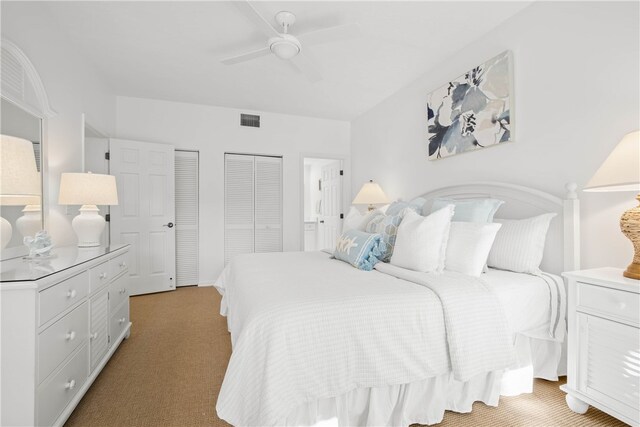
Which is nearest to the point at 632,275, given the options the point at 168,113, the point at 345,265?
the point at 345,265

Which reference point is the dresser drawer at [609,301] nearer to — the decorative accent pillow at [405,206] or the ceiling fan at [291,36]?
the decorative accent pillow at [405,206]

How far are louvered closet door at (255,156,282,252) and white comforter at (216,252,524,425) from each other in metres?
3.11

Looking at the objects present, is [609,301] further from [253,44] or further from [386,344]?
[253,44]

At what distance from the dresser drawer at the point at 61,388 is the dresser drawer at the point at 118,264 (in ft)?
2.00

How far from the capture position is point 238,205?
4.64 metres

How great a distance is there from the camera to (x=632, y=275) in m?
1.48

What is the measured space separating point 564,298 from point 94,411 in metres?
2.80

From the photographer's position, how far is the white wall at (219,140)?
165 inches

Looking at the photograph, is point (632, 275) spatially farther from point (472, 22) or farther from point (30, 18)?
point (30, 18)

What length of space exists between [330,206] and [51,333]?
14.8 ft

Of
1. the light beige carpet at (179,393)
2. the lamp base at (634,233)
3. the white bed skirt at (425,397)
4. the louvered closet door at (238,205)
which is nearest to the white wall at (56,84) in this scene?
the light beige carpet at (179,393)

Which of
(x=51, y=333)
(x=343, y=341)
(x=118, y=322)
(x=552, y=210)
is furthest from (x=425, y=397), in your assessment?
(x=118, y=322)

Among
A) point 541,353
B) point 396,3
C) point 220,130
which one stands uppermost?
point 396,3

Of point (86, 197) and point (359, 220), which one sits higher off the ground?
point (86, 197)
